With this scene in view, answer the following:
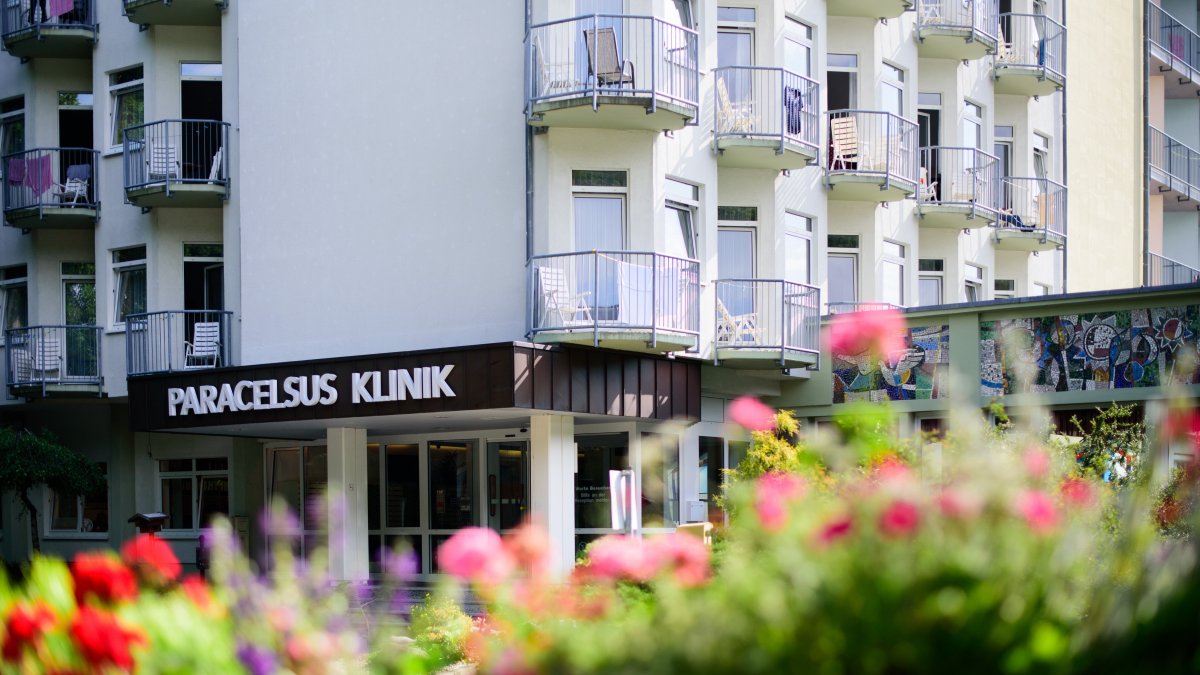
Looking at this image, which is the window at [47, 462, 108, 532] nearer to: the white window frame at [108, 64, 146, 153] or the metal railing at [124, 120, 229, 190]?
the white window frame at [108, 64, 146, 153]

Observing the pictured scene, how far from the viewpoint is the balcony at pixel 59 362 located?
26953 millimetres

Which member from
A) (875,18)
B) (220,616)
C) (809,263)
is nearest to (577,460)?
(809,263)

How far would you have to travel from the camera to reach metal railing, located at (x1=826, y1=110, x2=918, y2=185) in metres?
25.8

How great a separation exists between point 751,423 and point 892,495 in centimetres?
236

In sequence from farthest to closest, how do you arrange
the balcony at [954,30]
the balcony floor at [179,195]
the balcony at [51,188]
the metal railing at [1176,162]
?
the metal railing at [1176,162], the balcony at [954,30], the balcony at [51,188], the balcony floor at [179,195]

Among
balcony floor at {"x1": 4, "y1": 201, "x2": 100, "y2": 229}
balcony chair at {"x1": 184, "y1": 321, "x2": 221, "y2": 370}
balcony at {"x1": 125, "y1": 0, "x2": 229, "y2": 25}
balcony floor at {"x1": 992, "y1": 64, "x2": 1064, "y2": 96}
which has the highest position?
balcony at {"x1": 125, "y1": 0, "x2": 229, "y2": 25}

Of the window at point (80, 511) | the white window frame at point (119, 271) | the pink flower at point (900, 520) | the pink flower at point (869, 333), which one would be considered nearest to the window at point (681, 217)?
the white window frame at point (119, 271)

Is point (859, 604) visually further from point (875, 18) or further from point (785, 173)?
point (875, 18)

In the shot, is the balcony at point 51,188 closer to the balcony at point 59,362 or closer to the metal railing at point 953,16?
the balcony at point 59,362

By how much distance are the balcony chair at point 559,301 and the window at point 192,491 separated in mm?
10438

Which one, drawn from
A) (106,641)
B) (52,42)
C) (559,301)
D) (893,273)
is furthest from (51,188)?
(106,641)

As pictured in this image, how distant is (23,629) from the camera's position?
485 cm

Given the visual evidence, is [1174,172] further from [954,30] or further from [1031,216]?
[954,30]

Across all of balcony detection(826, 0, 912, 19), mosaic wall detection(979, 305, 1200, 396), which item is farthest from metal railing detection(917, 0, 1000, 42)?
mosaic wall detection(979, 305, 1200, 396)
